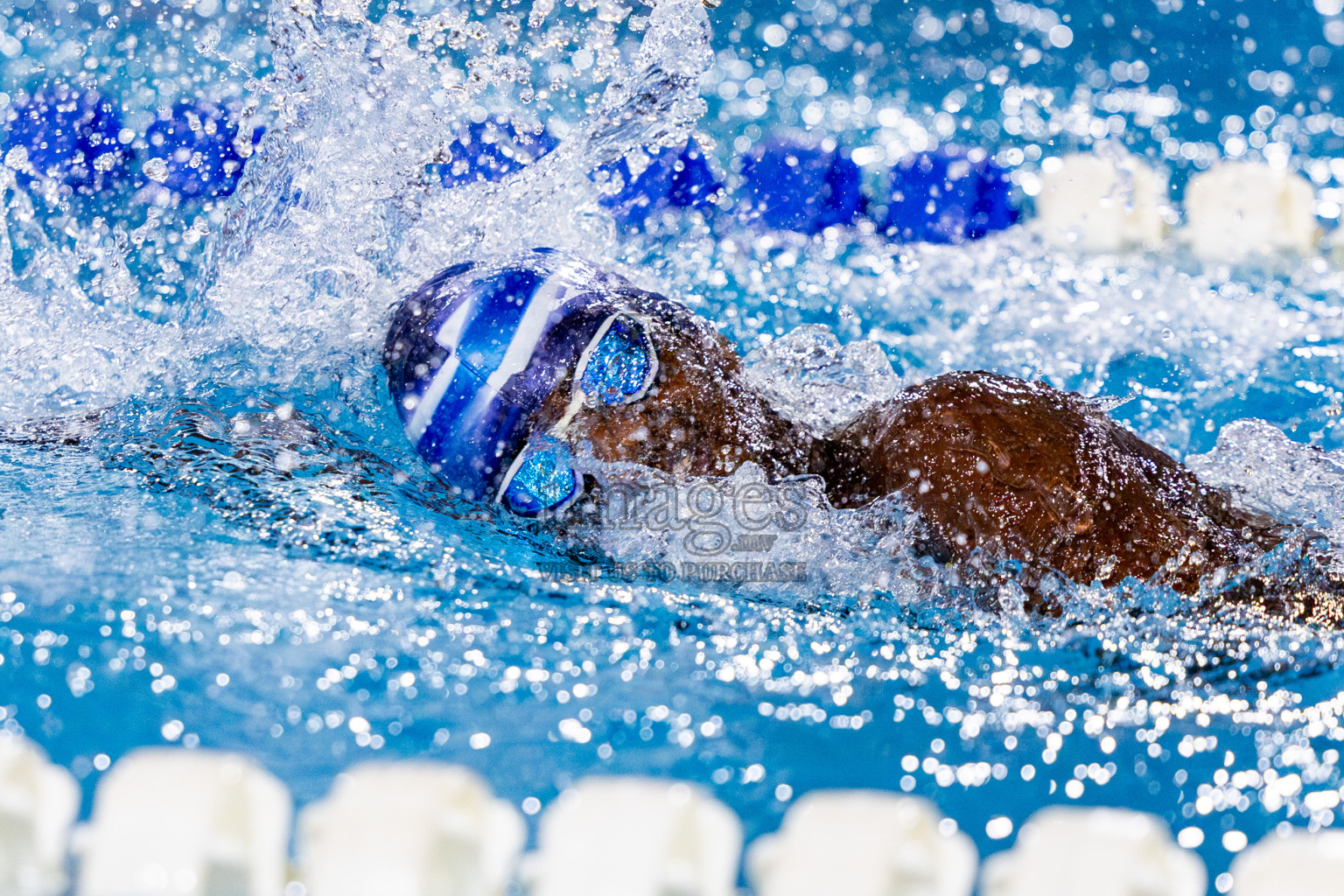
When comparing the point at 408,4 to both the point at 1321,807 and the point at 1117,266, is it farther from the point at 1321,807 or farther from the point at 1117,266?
the point at 1321,807

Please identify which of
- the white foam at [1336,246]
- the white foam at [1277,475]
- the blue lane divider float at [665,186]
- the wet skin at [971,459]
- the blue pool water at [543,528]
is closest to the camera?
the blue pool water at [543,528]

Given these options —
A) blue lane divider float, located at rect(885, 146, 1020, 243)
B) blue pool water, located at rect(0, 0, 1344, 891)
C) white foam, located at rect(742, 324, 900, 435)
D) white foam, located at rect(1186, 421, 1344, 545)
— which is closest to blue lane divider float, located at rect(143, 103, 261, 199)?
blue pool water, located at rect(0, 0, 1344, 891)

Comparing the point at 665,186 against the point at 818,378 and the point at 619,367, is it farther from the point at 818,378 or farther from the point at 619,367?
the point at 619,367

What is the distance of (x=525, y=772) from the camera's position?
67 cm

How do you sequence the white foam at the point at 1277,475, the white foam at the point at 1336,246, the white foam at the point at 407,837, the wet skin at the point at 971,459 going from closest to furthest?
the white foam at the point at 407,837, the wet skin at the point at 971,459, the white foam at the point at 1277,475, the white foam at the point at 1336,246

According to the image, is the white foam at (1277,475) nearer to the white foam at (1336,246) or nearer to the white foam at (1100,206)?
the white foam at (1100,206)

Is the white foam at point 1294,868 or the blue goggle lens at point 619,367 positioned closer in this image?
the white foam at point 1294,868

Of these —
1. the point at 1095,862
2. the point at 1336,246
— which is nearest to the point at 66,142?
the point at 1095,862

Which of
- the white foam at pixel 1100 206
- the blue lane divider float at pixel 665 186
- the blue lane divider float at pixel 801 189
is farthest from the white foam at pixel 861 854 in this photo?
the white foam at pixel 1100 206

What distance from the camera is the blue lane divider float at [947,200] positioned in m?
2.86

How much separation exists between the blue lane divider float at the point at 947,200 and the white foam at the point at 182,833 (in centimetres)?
256

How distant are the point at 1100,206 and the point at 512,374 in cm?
230

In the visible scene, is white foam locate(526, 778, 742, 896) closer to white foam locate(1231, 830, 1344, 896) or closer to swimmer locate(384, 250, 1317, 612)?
white foam locate(1231, 830, 1344, 896)

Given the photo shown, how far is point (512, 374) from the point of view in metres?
1.06
